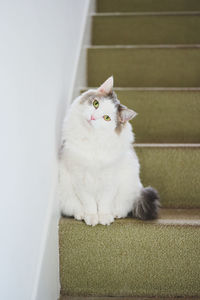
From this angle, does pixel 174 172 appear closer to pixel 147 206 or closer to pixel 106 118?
pixel 147 206

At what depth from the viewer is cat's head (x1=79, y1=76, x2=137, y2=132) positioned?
1.33 meters

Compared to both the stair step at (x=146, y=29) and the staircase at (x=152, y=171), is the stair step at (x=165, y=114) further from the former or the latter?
the stair step at (x=146, y=29)

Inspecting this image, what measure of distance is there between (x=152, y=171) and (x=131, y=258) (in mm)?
483

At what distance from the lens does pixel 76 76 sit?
1.88m

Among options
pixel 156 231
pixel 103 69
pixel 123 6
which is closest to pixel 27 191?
pixel 156 231

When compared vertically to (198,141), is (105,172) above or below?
below

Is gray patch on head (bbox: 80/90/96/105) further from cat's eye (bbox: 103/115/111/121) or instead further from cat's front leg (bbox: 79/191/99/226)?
cat's front leg (bbox: 79/191/99/226)

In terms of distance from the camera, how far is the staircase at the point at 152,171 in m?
1.34

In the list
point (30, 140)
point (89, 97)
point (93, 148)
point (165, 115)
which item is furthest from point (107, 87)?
point (165, 115)

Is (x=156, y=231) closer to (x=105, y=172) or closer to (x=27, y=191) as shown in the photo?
(x=105, y=172)

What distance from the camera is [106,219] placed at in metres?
1.38

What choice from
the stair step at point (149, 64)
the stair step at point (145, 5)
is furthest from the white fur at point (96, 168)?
the stair step at point (145, 5)

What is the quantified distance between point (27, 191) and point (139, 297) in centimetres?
73

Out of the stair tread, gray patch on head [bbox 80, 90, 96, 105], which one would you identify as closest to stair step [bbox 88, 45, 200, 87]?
gray patch on head [bbox 80, 90, 96, 105]
